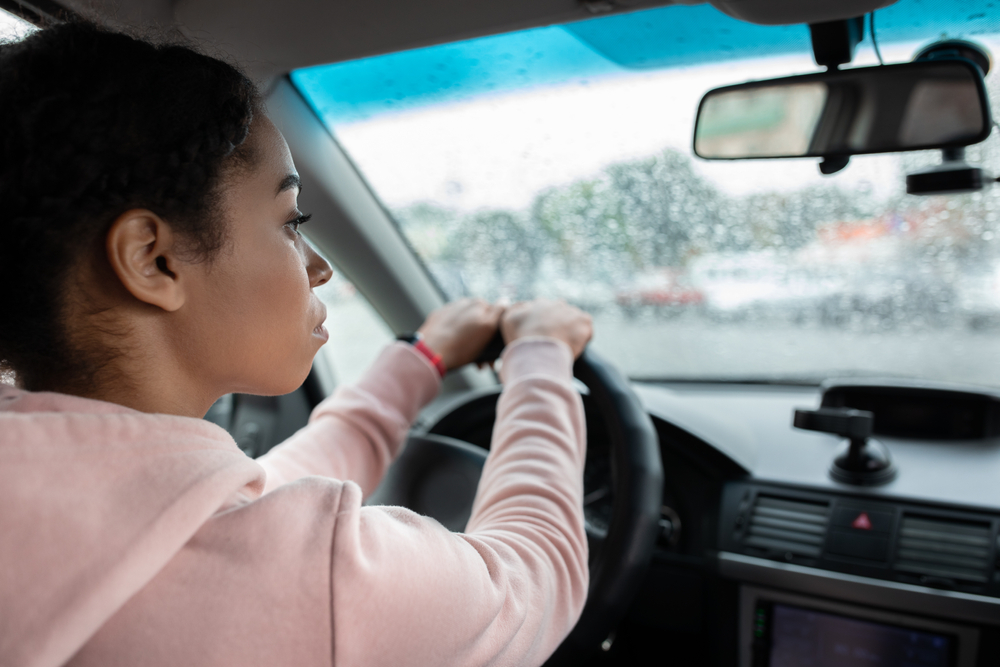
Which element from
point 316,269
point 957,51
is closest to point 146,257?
point 316,269

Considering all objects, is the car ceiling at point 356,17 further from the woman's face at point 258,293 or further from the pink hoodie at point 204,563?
the pink hoodie at point 204,563

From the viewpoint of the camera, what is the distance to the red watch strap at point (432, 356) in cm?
146

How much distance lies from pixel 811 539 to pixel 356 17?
1466mm

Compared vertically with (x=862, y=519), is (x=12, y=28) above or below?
above

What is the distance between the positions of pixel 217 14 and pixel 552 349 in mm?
777

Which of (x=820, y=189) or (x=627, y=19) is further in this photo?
(x=820, y=189)

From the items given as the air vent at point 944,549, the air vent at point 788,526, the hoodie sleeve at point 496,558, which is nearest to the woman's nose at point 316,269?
the hoodie sleeve at point 496,558

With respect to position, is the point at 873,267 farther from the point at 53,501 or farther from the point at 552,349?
the point at 53,501

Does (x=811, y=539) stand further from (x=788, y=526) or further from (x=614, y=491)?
(x=614, y=491)

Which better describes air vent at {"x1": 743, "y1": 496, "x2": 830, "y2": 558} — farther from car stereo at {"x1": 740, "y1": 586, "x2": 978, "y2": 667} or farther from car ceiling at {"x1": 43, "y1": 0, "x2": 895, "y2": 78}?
car ceiling at {"x1": 43, "y1": 0, "x2": 895, "y2": 78}

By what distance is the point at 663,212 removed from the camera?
236cm

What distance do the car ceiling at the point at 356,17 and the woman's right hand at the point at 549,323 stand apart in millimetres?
495

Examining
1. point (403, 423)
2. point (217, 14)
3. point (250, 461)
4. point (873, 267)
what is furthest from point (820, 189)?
point (250, 461)

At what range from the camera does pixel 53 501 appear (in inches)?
24.3
